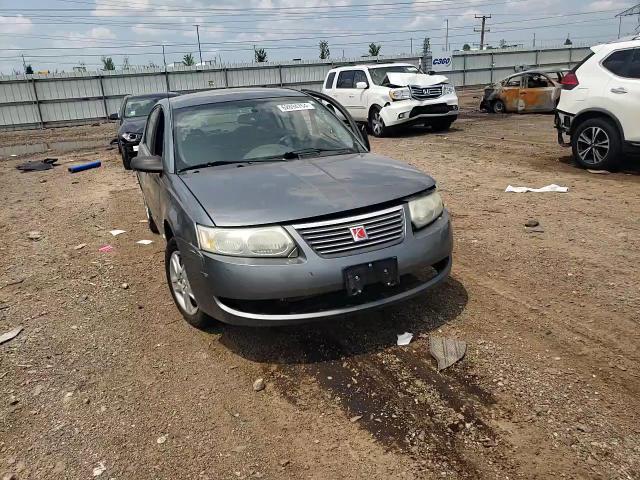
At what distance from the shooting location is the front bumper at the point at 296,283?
2.96 meters

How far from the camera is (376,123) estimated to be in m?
14.8

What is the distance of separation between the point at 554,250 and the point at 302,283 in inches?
117

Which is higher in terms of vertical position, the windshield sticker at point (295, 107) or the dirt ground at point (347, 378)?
the windshield sticker at point (295, 107)

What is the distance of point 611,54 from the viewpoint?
775 centimetres

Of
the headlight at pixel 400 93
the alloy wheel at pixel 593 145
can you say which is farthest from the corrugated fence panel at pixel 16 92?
the alloy wheel at pixel 593 145

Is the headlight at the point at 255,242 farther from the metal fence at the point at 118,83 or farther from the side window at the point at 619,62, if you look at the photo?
the metal fence at the point at 118,83

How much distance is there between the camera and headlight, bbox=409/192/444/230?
3367 mm

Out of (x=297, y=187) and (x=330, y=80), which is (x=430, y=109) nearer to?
(x=330, y=80)

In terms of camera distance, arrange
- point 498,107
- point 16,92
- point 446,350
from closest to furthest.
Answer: point 446,350 < point 498,107 < point 16,92

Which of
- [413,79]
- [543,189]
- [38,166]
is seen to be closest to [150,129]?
[543,189]

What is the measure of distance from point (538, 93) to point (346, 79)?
267 inches

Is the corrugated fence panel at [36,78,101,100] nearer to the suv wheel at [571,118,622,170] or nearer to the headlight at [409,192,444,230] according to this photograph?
the suv wheel at [571,118,622,170]

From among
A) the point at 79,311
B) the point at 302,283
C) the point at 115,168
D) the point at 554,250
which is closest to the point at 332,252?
the point at 302,283

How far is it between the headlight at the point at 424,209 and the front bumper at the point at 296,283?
0.06 meters
